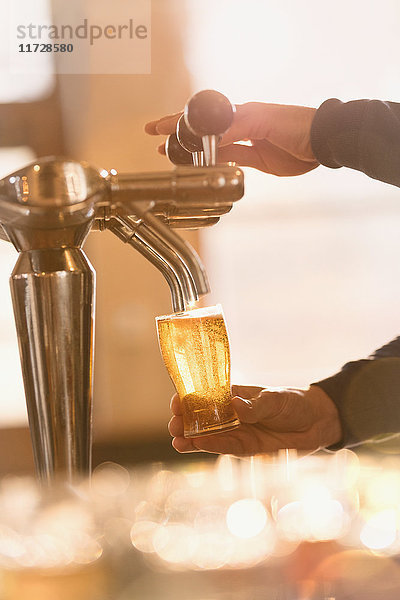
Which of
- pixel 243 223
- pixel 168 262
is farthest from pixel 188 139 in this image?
pixel 243 223

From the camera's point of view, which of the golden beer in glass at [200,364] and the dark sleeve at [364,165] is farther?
the dark sleeve at [364,165]

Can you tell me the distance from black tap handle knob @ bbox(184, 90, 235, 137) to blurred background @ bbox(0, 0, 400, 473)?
0.24 meters

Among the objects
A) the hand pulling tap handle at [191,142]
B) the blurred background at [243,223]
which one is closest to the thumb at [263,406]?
the hand pulling tap handle at [191,142]

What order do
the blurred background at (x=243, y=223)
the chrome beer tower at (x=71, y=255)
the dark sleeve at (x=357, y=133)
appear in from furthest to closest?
the blurred background at (x=243, y=223), the dark sleeve at (x=357, y=133), the chrome beer tower at (x=71, y=255)

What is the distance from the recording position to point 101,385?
127cm

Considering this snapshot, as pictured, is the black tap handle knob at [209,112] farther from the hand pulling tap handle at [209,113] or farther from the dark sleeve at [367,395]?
the dark sleeve at [367,395]

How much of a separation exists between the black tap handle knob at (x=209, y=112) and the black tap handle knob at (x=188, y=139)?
54mm

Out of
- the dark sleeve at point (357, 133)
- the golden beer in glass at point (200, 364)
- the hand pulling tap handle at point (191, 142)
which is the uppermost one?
→ the dark sleeve at point (357, 133)

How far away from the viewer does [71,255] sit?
1.18 feet

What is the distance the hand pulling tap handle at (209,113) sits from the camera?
399mm

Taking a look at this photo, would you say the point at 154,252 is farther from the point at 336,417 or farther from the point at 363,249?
the point at 363,249

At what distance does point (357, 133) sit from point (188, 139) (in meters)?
0.18

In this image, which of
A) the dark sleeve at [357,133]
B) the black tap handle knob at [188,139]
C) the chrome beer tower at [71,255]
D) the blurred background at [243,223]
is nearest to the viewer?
the chrome beer tower at [71,255]

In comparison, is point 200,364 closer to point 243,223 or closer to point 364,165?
point 364,165
